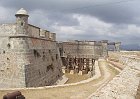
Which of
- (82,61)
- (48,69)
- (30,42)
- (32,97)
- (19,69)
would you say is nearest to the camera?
(32,97)

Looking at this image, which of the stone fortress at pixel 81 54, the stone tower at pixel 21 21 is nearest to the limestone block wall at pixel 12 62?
the stone tower at pixel 21 21

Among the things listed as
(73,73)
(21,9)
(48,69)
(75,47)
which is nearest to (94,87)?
(21,9)

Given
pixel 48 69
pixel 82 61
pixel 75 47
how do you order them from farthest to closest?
pixel 75 47 → pixel 82 61 → pixel 48 69

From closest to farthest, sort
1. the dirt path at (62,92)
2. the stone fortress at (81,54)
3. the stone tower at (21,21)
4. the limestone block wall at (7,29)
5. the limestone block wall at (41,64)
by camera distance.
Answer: the dirt path at (62,92) → the stone tower at (21,21) → the limestone block wall at (7,29) → the limestone block wall at (41,64) → the stone fortress at (81,54)

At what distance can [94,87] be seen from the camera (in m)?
14.2

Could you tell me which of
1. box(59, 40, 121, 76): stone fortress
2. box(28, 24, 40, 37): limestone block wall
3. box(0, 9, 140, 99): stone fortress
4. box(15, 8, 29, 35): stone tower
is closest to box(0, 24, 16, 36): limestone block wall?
box(0, 9, 140, 99): stone fortress

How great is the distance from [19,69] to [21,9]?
5.13 m

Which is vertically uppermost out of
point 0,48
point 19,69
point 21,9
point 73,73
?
point 21,9

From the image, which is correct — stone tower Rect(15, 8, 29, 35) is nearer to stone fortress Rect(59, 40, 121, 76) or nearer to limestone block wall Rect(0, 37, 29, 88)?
limestone block wall Rect(0, 37, 29, 88)

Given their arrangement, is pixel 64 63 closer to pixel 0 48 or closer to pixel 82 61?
pixel 82 61

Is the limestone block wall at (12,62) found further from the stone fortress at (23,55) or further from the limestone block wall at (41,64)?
the limestone block wall at (41,64)

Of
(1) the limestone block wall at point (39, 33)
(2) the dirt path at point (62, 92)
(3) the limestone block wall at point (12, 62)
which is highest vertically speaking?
(1) the limestone block wall at point (39, 33)

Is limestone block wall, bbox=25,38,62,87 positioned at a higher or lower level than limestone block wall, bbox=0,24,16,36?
lower

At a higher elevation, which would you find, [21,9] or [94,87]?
[21,9]
